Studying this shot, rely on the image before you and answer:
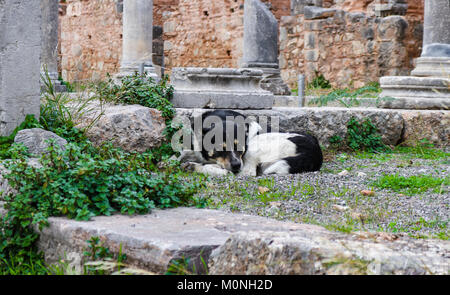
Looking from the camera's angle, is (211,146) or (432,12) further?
(432,12)

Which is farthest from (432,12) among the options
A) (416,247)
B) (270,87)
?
(416,247)

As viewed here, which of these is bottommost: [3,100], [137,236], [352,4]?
[137,236]

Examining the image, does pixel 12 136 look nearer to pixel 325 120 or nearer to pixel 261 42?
pixel 325 120

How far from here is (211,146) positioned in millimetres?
6133

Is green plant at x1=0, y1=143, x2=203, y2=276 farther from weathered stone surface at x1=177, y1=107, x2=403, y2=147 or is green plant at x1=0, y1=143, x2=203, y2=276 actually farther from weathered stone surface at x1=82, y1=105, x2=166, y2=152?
weathered stone surface at x1=177, y1=107, x2=403, y2=147

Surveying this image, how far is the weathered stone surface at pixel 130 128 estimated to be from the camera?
588 cm

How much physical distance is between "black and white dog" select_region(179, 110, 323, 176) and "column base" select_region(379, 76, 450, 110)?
2.35m

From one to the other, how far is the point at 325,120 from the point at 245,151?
1.46 m

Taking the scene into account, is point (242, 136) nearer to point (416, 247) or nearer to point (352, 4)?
point (416, 247)

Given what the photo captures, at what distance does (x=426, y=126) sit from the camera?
24.9ft

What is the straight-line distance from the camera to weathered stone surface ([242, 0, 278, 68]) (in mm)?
10344

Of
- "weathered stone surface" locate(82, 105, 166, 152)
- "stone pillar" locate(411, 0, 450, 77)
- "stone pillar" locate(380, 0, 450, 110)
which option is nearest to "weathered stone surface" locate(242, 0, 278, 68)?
"stone pillar" locate(380, 0, 450, 110)

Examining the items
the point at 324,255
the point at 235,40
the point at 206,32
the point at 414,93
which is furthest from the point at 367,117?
the point at 206,32

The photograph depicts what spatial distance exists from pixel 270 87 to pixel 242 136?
14.8ft
